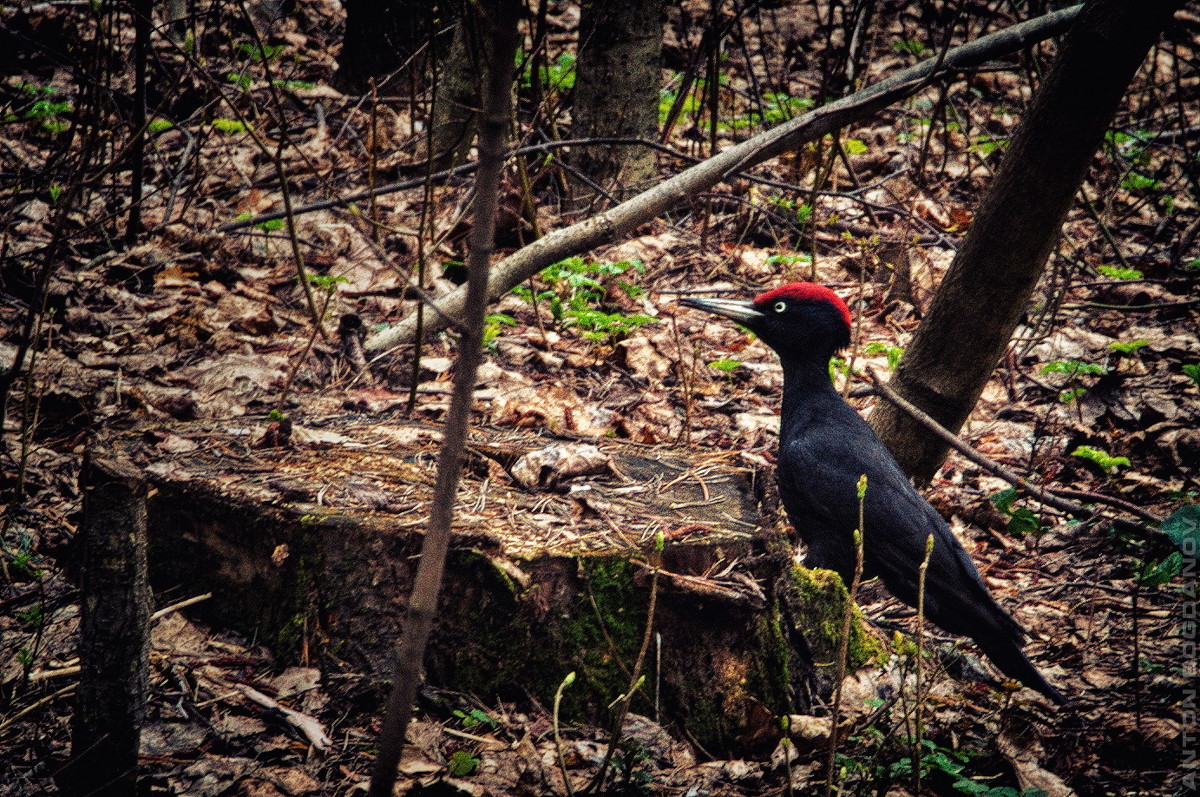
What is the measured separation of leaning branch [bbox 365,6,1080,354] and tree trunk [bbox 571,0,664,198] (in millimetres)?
1475

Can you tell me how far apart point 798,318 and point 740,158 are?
744 millimetres

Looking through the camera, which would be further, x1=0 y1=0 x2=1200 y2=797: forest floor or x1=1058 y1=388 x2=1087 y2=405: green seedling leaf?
x1=1058 y1=388 x2=1087 y2=405: green seedling leaf

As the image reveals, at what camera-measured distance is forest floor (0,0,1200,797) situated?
219cm

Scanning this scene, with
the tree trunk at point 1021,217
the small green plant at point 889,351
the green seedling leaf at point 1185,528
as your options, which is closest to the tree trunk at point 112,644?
the green seedling leaf at point 1185,528

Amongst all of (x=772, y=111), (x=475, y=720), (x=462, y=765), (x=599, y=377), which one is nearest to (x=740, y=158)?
(x=599, y=377)

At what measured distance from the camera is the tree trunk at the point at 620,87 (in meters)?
5.07

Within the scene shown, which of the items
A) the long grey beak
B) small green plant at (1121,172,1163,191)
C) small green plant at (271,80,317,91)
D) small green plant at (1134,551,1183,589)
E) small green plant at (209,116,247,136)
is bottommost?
small green plant at (1134,551,1183,589)

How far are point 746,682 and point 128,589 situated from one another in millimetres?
1612

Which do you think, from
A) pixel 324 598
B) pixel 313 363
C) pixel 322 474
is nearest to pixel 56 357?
pixel 313 363

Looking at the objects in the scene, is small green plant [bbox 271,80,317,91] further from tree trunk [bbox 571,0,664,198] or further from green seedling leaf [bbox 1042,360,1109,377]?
green seedling leaf [bbox 1042,360,1109,377]

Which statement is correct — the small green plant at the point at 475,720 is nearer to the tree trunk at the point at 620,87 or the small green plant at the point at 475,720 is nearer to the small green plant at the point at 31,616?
the small green plant at the point at 31,616

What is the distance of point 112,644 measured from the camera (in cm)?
164

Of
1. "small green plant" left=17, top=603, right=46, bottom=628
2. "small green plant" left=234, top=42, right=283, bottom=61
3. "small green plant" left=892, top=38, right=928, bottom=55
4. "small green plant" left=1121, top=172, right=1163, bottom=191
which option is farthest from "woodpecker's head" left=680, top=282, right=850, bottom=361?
"small green plant" left=892, top=38, right=928, bottom=55

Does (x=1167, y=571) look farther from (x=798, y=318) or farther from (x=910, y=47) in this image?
(x=910, y=47)
